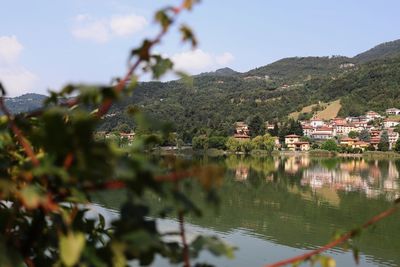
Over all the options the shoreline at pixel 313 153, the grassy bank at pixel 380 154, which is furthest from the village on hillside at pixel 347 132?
the shoreline at pixel 313 153

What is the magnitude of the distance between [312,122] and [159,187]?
102 meters

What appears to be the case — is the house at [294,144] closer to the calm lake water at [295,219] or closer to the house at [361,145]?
the house at [361,145]

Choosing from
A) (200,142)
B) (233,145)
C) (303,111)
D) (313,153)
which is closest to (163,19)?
(233,145)

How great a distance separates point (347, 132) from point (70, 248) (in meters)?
98.6

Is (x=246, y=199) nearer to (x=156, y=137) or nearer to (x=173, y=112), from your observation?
(x=156, y=137)

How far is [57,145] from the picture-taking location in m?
0.56

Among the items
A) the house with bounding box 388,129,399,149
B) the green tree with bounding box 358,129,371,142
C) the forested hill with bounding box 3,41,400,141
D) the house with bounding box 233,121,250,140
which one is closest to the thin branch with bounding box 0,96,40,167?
the forested hill with bounding box 3,41,400,141

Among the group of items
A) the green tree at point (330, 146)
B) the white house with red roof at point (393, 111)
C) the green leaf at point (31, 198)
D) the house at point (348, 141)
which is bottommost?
the green tree at point (330, 146)

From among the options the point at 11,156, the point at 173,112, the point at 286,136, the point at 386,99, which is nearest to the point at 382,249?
the point at 11,156

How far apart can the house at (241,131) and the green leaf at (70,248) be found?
252ft

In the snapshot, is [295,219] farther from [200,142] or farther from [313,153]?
[313,153]

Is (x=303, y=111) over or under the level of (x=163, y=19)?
over

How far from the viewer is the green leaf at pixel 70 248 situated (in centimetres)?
58

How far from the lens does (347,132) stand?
95188 millimetres
